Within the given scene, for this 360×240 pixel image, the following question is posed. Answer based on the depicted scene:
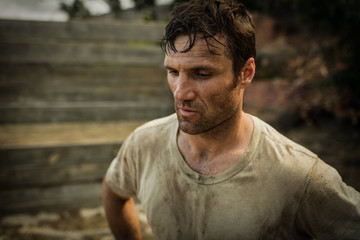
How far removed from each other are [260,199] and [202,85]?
0.61 meters

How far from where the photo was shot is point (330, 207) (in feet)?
4.23

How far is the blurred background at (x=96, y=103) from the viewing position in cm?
317

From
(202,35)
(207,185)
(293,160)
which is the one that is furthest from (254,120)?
(202,35)

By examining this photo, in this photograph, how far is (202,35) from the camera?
1.33m

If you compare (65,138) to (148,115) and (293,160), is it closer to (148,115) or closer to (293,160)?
(148,115)

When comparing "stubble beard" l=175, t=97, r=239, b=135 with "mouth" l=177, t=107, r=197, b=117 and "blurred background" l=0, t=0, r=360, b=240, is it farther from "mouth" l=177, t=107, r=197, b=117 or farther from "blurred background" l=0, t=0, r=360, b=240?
"blurred background" l=0, t=0, r=360, b=240

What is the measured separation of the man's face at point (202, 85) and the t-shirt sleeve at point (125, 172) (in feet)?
1.64

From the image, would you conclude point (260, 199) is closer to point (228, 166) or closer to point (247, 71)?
point (228, 166)

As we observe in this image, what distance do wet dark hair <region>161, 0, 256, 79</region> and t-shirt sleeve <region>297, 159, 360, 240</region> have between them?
640 mm

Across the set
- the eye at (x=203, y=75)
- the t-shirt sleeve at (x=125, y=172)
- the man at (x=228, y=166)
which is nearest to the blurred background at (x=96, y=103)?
the t-shirt sleeve at (x=125, y=172)

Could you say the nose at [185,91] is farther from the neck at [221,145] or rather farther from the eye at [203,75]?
the neck at [221,145]

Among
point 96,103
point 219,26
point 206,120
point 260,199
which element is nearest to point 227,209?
point 260,199

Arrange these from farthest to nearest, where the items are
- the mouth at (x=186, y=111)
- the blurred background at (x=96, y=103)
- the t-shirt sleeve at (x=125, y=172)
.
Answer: the blurred background at (x=96, y=103)
the t-shirt sleeve at (x=125, y=172)
the mouth at (x=186, y=111)

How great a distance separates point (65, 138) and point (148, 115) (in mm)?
1536
